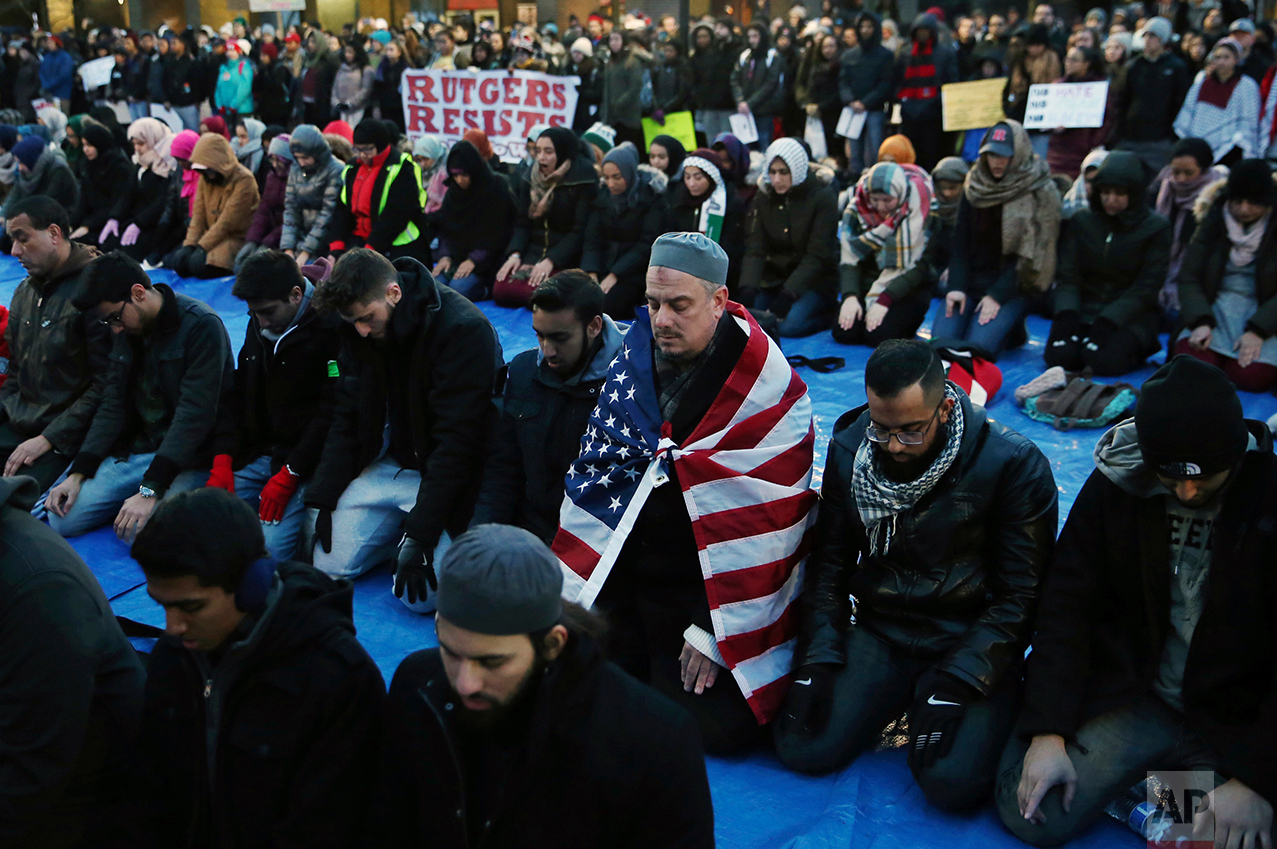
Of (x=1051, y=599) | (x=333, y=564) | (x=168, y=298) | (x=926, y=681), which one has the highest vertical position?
(x=168, y=298)

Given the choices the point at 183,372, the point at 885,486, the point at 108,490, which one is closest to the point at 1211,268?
the point at 885,486

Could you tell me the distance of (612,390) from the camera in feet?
11.2

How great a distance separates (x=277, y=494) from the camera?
177 inches

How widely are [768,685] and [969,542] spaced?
0.71 metres

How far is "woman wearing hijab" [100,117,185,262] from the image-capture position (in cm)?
1005

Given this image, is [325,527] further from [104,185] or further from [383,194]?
[104,185]

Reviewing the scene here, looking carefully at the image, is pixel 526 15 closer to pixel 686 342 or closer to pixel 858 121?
pixel 858 121

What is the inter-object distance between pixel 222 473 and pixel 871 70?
29.4ft

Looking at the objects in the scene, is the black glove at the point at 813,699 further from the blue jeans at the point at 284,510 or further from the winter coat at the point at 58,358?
the winter coat at the point at 58,358

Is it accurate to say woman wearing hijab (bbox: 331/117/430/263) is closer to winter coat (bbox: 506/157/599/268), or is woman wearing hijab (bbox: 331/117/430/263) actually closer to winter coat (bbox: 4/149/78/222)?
winter coat (bbox: 506/157/599/268)

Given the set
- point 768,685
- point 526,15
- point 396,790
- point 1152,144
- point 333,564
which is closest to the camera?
point 396,790

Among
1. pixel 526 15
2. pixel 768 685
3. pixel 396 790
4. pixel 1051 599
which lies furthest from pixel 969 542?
pixel 526 15

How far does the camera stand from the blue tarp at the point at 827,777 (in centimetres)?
285

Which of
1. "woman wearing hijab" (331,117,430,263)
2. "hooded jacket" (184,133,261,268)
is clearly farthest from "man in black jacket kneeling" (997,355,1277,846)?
"hooded jacket" (184,133,261,268)
